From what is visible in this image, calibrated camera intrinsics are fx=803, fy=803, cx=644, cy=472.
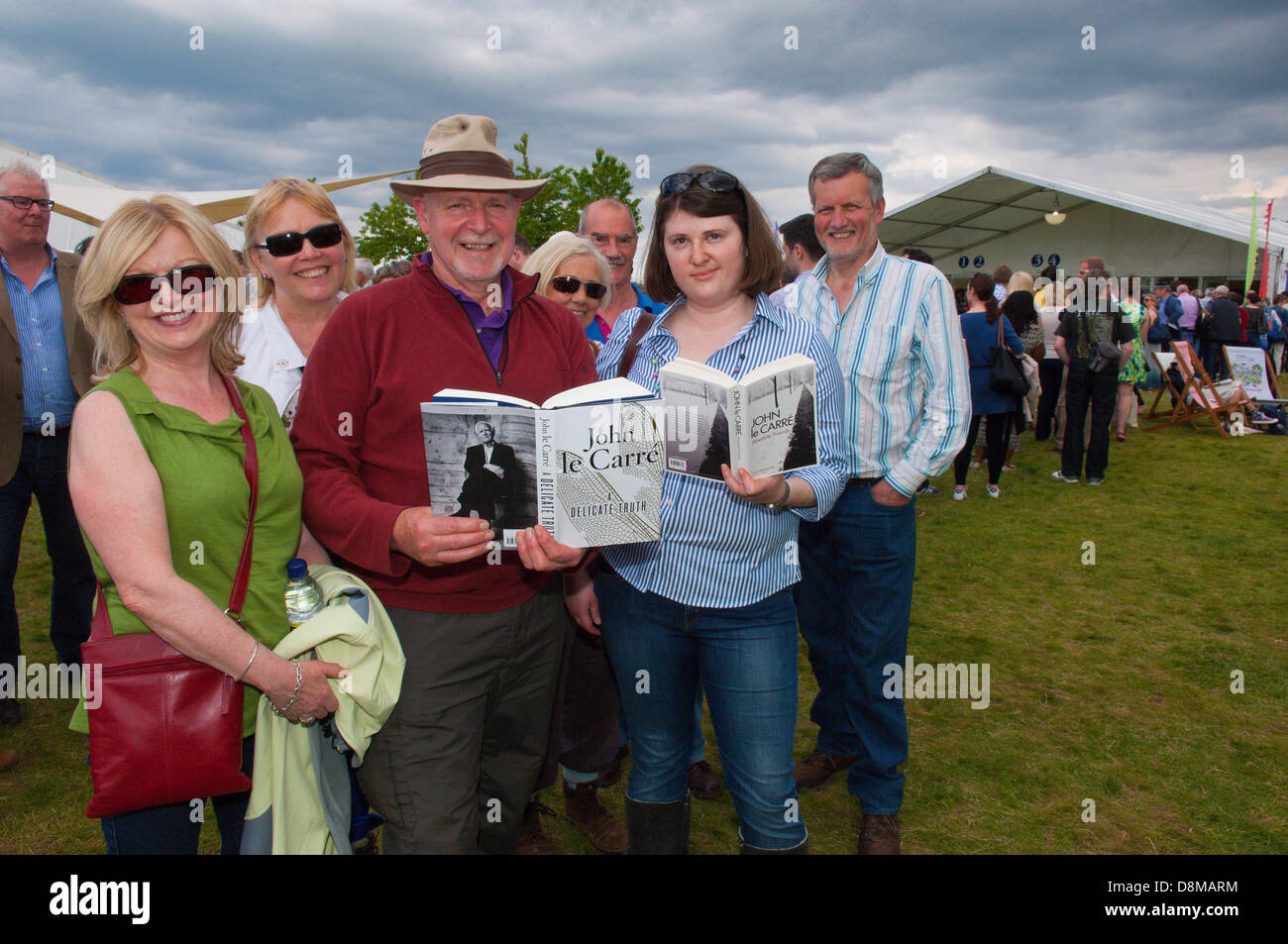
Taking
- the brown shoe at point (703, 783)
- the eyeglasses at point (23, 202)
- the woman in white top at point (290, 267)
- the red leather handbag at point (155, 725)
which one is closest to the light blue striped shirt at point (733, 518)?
the red leather handbag at point (155, 725)

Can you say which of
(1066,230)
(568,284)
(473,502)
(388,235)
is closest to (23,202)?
(568,284)

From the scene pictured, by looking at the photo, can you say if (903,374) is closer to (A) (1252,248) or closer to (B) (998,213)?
(A) (1252,248)

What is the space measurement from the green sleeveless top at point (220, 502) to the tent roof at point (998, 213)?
2486cm

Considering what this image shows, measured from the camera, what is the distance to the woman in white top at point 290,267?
3.04 meters

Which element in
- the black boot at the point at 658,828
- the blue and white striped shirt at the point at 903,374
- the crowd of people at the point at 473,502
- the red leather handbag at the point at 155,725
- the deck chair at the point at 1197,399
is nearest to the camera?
the red leather handbag at the point at 155,725

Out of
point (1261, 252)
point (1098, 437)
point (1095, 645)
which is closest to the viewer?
point (1095, 645)

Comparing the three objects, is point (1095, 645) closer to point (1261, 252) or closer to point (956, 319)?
point (956, 319)

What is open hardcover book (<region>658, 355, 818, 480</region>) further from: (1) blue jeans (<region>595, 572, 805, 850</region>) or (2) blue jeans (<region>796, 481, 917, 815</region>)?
→ (2) blue jeans (<region>796, 481, 917, 815</region>)

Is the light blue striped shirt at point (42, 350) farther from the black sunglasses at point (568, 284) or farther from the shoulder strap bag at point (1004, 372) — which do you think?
the shoulder strap bag at point (1004, 372)

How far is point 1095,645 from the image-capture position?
5211 mm

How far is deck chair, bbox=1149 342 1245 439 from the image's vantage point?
12.7 m

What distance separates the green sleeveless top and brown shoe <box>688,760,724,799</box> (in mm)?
2279
